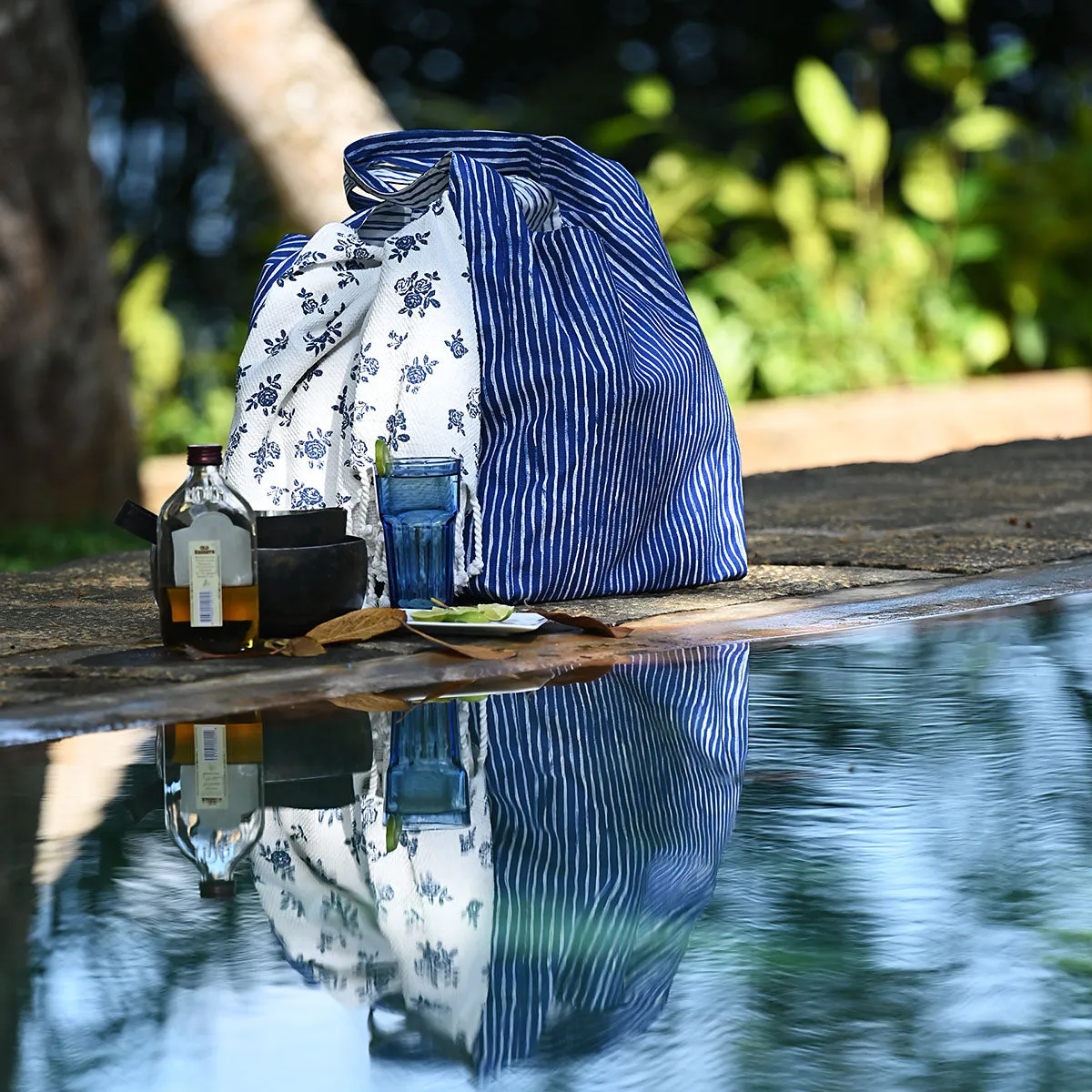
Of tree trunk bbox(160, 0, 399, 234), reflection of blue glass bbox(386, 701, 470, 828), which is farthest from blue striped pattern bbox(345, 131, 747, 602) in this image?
tree trunk bbox(160, 0, 399, 234)

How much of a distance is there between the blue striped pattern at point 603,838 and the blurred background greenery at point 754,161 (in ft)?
17.7

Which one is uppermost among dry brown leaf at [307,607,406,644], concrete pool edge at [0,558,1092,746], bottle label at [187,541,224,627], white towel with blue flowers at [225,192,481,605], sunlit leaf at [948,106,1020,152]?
sunlit leaf at [948,106,1020,152]

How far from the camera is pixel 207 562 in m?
2.67

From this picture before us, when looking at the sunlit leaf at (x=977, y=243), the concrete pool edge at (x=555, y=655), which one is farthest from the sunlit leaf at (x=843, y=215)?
the concrete pool edge at (x=555, y=655)

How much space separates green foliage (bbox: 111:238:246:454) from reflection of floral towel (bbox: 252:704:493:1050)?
563 cm

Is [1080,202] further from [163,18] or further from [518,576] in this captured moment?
[518,576]

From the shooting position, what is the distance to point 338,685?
2.55m

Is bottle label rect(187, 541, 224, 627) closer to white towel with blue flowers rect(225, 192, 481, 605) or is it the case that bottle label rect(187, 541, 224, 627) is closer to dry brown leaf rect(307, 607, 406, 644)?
dry brown leaf rect(307, 607, 406, 644)

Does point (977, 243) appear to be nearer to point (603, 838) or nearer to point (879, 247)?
point (879, 247)

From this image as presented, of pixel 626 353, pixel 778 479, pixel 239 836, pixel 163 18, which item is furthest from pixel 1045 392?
pixel 239 836

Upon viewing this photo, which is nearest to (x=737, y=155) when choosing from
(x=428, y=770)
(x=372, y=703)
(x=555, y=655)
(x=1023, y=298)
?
(x=1023, y=298)

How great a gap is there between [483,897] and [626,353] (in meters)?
1.65

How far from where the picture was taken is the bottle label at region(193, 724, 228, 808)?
79.1 inches

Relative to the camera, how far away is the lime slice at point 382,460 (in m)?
3.02
